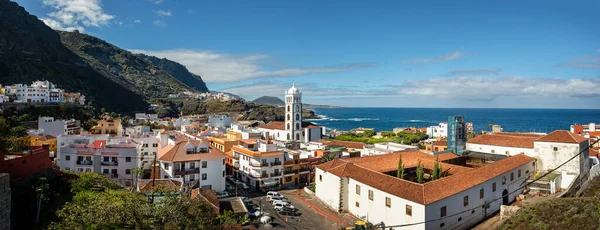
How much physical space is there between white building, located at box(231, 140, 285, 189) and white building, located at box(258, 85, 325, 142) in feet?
77.6

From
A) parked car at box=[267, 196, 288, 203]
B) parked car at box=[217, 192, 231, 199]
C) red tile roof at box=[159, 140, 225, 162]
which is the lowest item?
parked car at box=[217, 192, 231, 199]

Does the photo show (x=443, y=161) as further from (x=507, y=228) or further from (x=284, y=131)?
(x=284, y=131)

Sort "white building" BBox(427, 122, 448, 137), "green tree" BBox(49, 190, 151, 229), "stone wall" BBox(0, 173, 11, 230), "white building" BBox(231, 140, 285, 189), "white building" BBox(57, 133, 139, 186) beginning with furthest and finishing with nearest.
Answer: "white building" BBox(427, 122, 448, 137)
"white building" BBox(231, 140, 285, 189)
"white building" BBox(57, 133, 139, 186)
"stone wall" BBox(0, 173, 11, 230)
"green tree" BBox(49, 190, 151, 229)

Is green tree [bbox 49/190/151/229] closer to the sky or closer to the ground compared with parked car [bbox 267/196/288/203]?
closer to the sky

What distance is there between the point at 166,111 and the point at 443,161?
106 metres

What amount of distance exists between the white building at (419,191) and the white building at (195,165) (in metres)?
9.47

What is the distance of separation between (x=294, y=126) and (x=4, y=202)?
49353 mm

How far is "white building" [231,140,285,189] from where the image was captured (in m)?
35.1

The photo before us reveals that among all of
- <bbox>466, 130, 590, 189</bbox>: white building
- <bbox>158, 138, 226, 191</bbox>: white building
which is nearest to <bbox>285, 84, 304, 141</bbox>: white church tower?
<bbox>158, 138, 226, 191</bbox>: white building

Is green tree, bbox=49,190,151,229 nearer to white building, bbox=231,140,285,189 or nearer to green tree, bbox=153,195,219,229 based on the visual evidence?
green tree, bbox=153,195,219,229

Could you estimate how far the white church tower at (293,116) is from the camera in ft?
205

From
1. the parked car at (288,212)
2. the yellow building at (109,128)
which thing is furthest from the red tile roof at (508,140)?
the yellow building at (109,128)

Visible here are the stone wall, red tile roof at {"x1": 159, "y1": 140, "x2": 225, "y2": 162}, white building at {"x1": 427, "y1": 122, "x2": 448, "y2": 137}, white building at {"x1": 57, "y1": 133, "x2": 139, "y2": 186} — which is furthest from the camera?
white building at {"x1": 427, "y1": 122, "x2": 448, "y2": 137}

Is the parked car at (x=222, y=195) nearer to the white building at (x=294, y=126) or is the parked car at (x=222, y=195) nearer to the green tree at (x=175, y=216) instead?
the green tree at (x=175, y=216)
